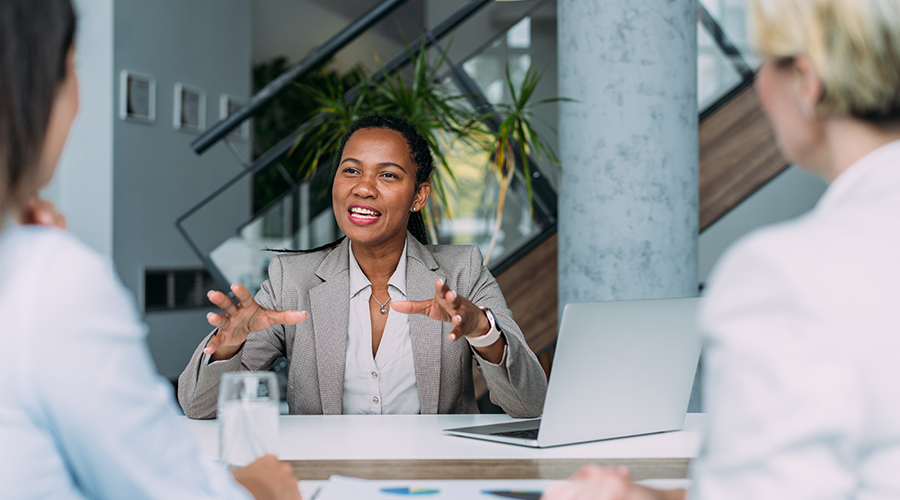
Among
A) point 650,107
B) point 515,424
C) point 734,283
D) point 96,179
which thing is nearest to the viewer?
point 734,283

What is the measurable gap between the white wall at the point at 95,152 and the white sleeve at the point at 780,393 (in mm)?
4876

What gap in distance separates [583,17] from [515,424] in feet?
5.43

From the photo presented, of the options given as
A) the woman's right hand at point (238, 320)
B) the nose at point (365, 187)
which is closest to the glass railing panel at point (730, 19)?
the nose at point (365, 187)

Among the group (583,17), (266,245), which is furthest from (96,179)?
(583,17)

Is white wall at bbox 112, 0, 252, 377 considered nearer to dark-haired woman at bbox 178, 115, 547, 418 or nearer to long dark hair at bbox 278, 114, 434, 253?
long dark hair at bbox 278, 114, 434, 253

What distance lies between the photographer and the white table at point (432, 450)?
1263mm

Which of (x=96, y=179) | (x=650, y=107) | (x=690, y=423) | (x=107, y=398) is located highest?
(x=96, y=179)

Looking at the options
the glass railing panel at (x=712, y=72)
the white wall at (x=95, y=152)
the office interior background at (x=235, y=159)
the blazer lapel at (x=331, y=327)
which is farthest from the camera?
the white wall at (x=95, y=152)

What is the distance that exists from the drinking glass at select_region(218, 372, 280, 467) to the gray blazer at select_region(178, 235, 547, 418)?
85cm

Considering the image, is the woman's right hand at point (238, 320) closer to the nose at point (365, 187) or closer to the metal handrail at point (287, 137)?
the nose at point (365, 187)

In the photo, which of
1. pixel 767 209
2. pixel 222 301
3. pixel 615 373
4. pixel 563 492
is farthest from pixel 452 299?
pixel 767 209

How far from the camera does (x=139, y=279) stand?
17.0 feet

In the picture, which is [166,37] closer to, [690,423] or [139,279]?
[139,279]

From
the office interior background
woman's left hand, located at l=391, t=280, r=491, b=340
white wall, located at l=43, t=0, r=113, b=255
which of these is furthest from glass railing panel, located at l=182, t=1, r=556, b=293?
woman's left hand, located at l=391, t=280, r=491, b=340
